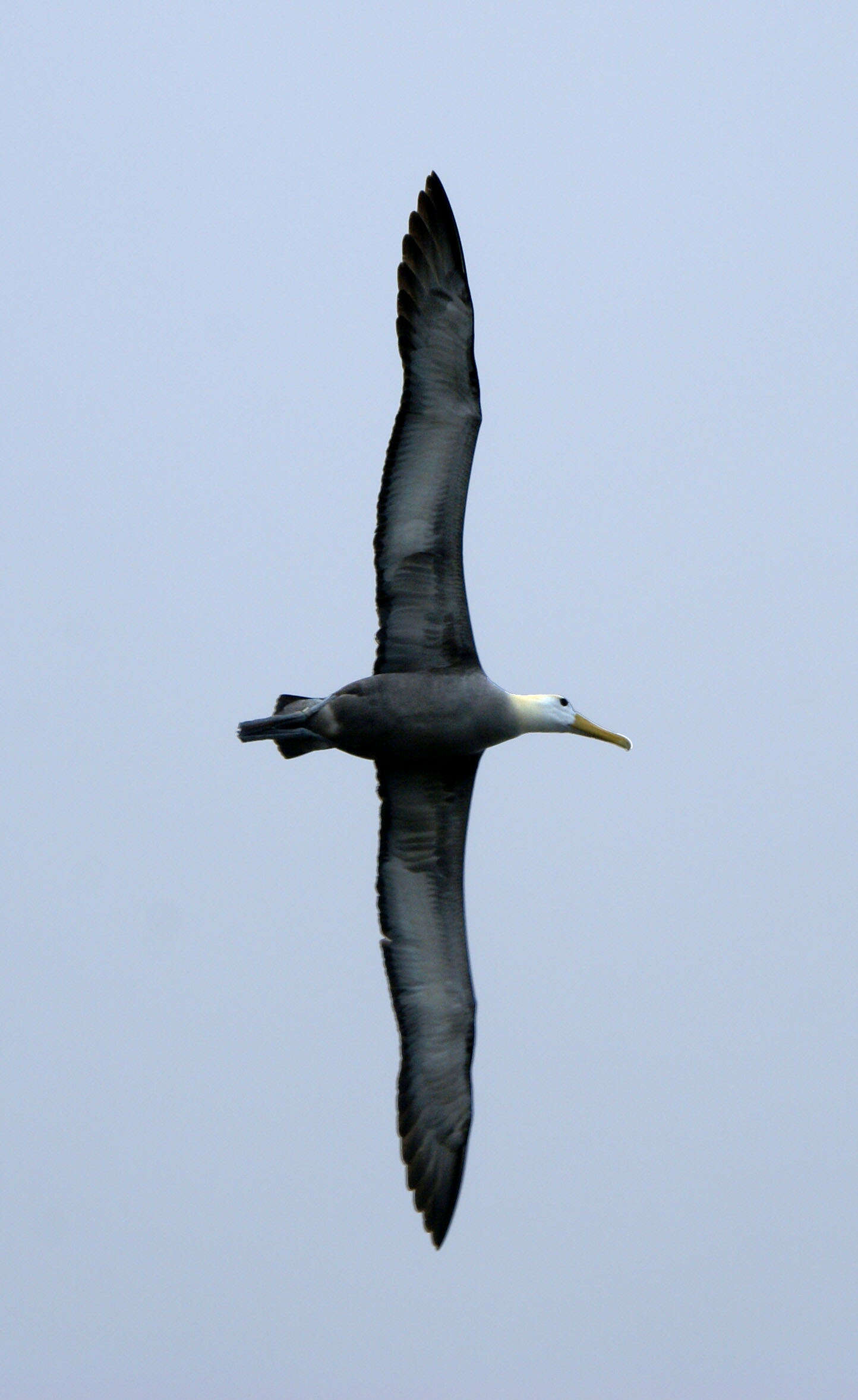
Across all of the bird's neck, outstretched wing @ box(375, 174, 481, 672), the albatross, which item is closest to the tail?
the albatross

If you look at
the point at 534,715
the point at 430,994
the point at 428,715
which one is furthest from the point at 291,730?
the point at 430,994

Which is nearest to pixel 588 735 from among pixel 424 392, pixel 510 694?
pixel 510 694

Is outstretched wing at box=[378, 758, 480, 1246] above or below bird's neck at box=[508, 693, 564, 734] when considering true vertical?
below

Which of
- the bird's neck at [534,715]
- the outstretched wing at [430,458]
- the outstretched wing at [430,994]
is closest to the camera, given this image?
the outstretched wing at [430,458]

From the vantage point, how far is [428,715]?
13.8 meters

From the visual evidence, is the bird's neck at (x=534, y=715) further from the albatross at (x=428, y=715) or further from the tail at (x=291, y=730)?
the tail at (x=291, y=730)

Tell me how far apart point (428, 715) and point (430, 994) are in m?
2.39

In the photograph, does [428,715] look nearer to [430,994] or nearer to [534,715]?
[534,715]

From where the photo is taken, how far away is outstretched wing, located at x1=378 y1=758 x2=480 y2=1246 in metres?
14.8

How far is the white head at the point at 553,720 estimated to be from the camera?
14422 millimetres

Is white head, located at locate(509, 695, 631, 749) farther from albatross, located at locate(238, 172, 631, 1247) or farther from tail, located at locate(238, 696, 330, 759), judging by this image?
tail, located at locate(238, 696, 330, 759)

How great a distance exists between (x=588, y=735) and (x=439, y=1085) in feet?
9.38

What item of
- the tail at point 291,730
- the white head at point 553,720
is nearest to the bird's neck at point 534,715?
the white head at point 553,720

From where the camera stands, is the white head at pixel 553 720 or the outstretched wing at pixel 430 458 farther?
the white head at pixel 553 720
